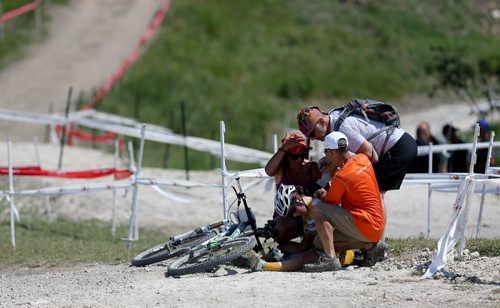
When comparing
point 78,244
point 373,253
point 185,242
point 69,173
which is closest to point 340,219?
point 373,253

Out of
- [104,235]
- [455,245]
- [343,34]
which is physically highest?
[343,34]

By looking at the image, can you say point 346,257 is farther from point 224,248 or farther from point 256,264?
point 224,248

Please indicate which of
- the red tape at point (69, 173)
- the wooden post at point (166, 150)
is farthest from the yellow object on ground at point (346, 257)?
the wooden post at point (166, 150)

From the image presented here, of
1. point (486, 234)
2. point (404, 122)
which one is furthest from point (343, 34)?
point (486, 234)

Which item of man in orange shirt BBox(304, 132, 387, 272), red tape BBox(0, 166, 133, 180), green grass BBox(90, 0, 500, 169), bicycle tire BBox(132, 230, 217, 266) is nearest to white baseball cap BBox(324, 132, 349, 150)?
man in orange shirt BBox(304, 132, 387, 272)

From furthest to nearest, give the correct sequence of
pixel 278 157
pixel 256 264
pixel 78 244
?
pixel 78 244, pixel 278 157, pixel 256 264

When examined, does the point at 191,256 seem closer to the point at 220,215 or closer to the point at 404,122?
the point at 220,215

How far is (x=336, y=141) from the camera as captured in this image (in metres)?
9.49

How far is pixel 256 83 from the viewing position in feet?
108

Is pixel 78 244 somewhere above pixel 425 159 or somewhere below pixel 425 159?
below

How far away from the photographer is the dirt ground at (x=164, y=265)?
859cm

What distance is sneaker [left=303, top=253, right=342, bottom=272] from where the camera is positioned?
31.3 feet

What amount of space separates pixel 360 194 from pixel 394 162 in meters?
0.74

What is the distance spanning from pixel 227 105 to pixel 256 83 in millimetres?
2981
